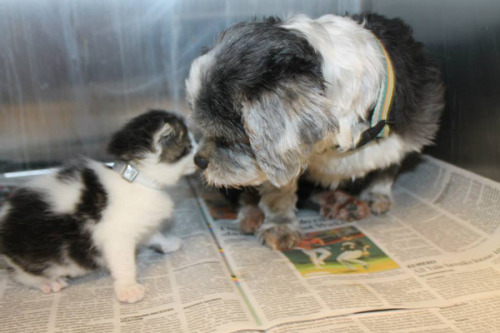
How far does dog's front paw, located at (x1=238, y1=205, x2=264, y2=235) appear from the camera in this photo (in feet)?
6.46

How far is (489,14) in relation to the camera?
188 centimetres

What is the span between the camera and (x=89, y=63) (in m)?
2.29

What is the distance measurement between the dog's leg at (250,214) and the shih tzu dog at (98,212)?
14.8 inches

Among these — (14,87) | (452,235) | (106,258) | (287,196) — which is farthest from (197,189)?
(452,235)

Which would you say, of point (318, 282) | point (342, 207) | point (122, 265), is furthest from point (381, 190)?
point (122, 265)

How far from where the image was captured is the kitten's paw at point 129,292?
58.2 inches

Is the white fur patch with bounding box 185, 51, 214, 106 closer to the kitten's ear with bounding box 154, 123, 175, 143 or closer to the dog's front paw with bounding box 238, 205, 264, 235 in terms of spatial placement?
the kitten's ear with bounding box 154, 123, 175, 143

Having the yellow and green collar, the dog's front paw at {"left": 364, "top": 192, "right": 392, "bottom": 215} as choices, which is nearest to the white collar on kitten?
the yellow and green collar

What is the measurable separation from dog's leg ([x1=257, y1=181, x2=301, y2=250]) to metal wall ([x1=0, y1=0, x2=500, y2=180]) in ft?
Result: 2.68

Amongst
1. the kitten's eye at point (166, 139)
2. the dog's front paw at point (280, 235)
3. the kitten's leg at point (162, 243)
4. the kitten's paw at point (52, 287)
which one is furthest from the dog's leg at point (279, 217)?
the kitten's paw at point (52, 287)

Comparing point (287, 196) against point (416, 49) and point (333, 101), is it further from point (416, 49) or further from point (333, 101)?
point (416, 49)

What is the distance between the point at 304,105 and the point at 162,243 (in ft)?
2.65

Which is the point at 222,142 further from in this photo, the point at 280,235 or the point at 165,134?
the point at 280,235

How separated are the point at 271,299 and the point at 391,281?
1.31 feet
